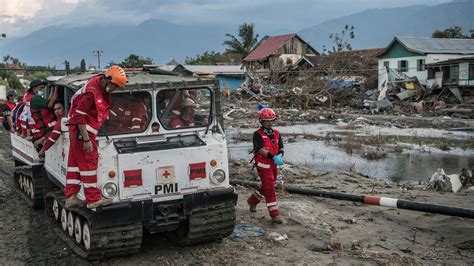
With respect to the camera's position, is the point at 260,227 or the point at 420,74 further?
the point at 420,74

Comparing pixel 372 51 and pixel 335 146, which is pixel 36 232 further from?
pixel 372 51

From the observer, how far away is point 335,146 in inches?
829

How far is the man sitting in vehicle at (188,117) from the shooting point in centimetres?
715

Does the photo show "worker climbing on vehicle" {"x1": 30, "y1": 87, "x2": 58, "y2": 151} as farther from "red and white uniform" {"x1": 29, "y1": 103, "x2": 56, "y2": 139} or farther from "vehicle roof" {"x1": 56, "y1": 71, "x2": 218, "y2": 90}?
"vehicle roof" {"x1": 56, "y1": 71, "x2": 218, "y2": 90}

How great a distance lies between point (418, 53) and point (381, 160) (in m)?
29.1

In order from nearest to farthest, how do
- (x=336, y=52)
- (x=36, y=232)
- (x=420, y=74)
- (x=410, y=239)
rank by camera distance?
1. (x=410, y=239)
2. (x=36, y=232)
3. (x=420, y=74)
4. (x=336, y=52)

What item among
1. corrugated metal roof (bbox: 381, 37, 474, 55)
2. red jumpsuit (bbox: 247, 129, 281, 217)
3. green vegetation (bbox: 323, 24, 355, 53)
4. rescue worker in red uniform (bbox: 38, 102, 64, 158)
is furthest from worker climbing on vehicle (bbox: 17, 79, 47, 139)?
green vegetation (bbox: 323, 24, 355, 53)

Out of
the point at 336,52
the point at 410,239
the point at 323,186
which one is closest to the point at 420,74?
the point at 336,52

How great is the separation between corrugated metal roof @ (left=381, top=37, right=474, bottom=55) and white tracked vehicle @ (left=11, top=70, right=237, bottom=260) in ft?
132

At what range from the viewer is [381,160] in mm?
17766

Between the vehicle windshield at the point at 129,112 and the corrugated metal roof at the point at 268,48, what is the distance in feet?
175

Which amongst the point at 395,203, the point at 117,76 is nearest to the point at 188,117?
the point at 117,76

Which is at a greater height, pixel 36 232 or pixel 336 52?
pixel 336 52

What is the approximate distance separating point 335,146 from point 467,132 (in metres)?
8.28
